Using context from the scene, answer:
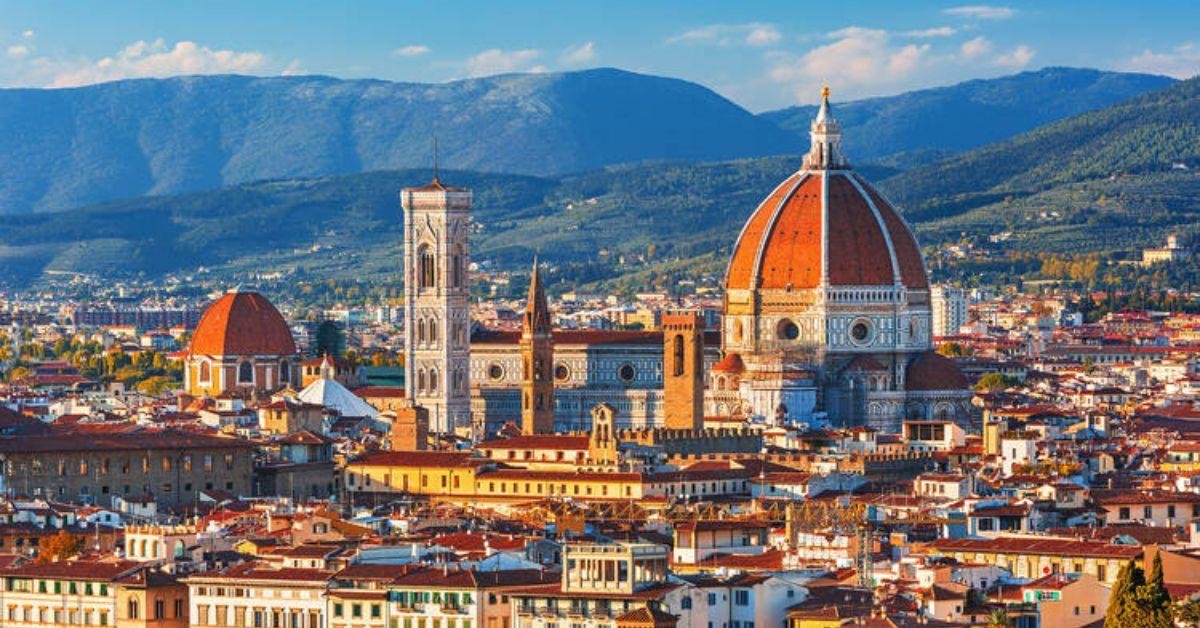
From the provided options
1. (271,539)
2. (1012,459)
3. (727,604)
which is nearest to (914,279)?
(1012,459)

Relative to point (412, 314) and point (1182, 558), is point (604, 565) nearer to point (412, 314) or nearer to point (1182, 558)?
point (1182, 558)

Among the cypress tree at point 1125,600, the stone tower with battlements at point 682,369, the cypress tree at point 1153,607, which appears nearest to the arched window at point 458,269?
the stone tower with battlements at point 682,369

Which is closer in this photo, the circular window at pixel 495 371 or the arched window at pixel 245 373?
the circular window at pixel 495 371

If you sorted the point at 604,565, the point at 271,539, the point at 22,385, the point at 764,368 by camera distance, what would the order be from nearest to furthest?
1. the point at 604,565
2. the point at 271,539
3. the point at 764,368
4. the point at 22,385

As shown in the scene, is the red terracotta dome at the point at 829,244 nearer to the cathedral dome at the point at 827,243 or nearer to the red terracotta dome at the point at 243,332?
the cathedral dome at the point at 827,243

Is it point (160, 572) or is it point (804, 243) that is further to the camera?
Result: point (804, 243)

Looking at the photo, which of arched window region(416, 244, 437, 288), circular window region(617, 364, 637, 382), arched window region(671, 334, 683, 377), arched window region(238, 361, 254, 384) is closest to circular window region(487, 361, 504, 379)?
arched window region(416, 244, 437, 288)

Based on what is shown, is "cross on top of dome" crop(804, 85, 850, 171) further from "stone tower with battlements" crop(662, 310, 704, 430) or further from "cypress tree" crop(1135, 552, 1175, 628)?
"cypress tree" crop(1135, 552, 1175, 628)
